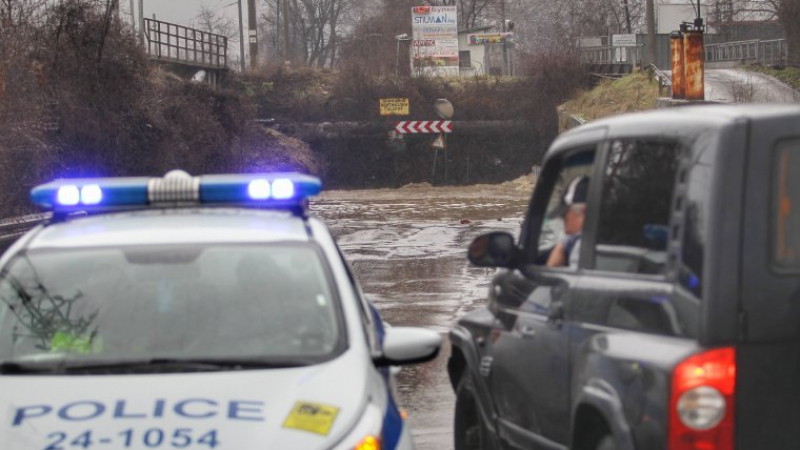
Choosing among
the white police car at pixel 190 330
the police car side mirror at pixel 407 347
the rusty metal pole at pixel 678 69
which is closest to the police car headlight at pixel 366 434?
the white police car at pixel 190 330

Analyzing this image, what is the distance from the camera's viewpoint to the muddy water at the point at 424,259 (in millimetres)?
9523

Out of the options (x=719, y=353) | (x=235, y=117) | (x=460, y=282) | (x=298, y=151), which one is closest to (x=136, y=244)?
(x=719, y=353)

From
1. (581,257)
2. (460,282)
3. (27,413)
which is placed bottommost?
(460,282)

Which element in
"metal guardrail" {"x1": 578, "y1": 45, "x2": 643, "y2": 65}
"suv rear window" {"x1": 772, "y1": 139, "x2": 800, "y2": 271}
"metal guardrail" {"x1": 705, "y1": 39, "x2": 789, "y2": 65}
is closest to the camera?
"suv rear window" {"x1": 772, "y1": 139, "x2": 800, "y2": 271}

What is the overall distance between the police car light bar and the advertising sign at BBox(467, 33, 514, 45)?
70.2 m

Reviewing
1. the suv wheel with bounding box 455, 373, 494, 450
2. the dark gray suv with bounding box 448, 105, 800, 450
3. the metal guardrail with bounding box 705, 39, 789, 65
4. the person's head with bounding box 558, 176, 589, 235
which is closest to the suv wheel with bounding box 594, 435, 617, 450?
the dark gray suv with bounding box 448, 105, 800, 450

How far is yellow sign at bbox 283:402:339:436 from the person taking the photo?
430 centimetres

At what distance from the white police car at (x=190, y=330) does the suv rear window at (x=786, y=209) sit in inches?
54.2

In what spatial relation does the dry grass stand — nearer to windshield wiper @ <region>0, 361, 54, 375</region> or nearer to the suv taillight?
windshield wiper @ <region>0, 361, 54, 375</region>

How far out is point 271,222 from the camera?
5.63 meters

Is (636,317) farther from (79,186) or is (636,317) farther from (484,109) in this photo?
(484,109)

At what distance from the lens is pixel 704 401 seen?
4039mm

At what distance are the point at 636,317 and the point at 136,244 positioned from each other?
6.49 feet

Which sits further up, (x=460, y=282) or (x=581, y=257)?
(x=581, y=257)
